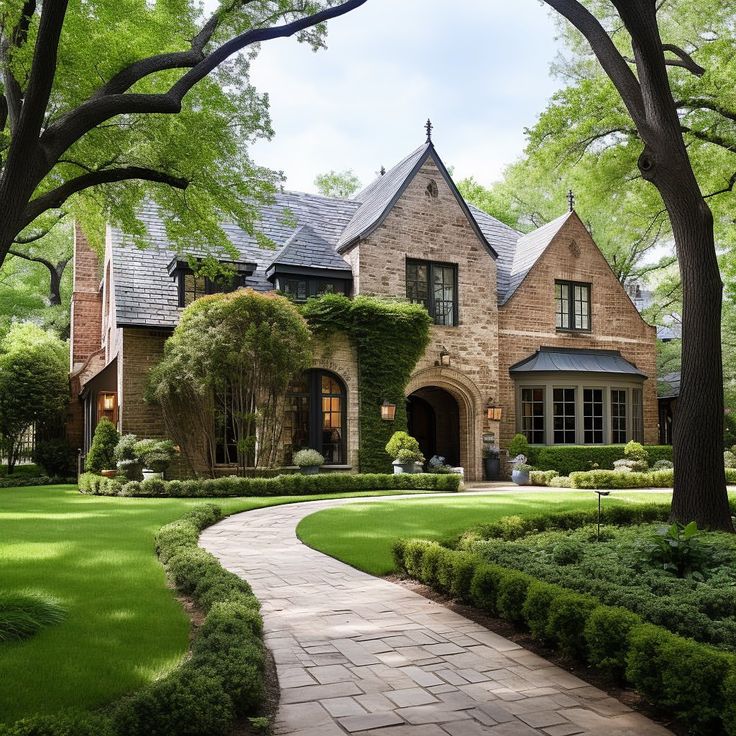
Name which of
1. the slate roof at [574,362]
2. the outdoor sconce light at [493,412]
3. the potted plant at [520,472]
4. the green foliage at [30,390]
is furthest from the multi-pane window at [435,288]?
the green foliage at [30,390]

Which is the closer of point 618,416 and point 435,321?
point 435,321

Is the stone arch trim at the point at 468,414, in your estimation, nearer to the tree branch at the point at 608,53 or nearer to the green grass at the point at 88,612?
the green grass at the point at 88,612

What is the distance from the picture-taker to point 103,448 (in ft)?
59.8

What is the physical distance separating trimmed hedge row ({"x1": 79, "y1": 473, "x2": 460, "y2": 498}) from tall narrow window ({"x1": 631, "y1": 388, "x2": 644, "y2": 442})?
936 centimetres

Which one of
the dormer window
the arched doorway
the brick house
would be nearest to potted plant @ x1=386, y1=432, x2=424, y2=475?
the brick house

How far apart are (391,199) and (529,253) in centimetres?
635

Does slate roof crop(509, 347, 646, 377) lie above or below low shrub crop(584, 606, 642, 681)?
above

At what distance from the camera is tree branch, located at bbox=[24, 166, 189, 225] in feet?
24.1

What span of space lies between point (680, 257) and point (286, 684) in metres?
8.40

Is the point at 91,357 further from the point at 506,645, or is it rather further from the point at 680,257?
the point at 506,645

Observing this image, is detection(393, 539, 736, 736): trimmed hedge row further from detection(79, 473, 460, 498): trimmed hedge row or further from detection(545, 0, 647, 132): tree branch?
detection(79, 473, 460, 498): trimmed hedge row

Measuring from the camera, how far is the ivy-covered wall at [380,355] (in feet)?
66.3

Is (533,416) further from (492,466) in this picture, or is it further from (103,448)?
(103,448)

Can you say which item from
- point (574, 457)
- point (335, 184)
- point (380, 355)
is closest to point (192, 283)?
point (380, 355)
